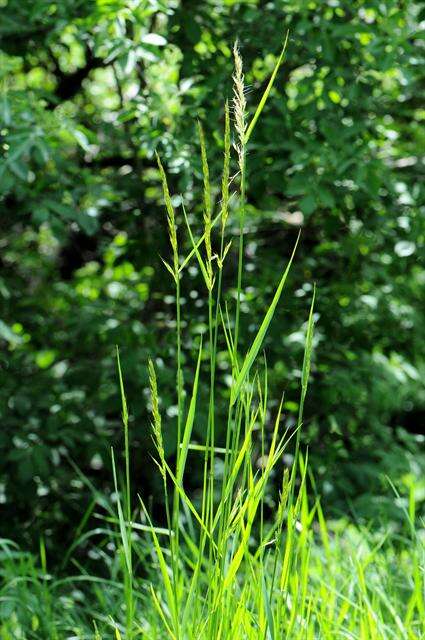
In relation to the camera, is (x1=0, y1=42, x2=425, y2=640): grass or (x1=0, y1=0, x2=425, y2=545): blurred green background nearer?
(x1=0, y1=42, x2=425, y2=640): grass

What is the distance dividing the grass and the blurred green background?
0.61 feet

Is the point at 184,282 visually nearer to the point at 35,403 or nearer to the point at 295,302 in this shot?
the point at 295,302

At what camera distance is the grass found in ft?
4.10

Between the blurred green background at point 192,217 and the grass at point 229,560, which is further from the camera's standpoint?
the blurred green background at point 192,217

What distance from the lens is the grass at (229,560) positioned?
1.25m

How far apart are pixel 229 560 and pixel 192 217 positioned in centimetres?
132

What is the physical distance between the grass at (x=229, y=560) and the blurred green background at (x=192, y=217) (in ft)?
0.61

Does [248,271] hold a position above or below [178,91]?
below

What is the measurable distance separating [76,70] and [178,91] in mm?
975

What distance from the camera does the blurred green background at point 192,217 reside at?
2.69 meters

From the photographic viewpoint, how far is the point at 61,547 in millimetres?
3119

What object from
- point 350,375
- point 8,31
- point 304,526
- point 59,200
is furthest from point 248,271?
point 304,526

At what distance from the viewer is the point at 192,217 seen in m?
3.10

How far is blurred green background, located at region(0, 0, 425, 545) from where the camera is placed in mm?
2693
